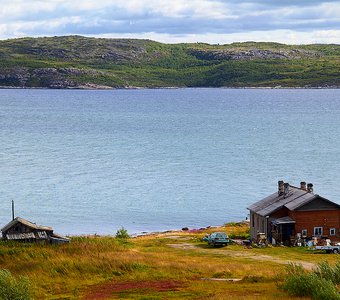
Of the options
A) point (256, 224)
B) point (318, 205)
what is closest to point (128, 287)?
point (318, 205)

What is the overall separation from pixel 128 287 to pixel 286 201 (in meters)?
24.9

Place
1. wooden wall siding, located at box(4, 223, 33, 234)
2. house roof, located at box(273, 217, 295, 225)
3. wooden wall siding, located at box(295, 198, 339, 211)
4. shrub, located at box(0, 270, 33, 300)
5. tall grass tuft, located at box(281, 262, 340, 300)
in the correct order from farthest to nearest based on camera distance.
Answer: wooden wall siding, located at box(295, 198, 339, 211) < house roof, located at box(273, 217, 295, 225) < wooden wall siding, located at box(4, 223, 33, 234) < shrub, located at box(0, 270, 33, 300) < tall grass tuft, located at box(281, 262, 340, 300)

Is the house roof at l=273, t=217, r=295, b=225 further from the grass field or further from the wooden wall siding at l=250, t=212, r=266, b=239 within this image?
the grass field

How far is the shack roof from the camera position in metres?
66.9

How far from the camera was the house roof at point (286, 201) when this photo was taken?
66.8m

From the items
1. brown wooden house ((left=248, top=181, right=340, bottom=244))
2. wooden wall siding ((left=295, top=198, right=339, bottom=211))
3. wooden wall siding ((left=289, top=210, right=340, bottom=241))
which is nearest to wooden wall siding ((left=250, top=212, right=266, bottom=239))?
brown wooden house ((left=248, top=181, right=340, bottom=244))

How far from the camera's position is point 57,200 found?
10775 cm

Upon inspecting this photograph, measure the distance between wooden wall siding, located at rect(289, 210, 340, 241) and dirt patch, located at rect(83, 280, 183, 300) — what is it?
20096 mm

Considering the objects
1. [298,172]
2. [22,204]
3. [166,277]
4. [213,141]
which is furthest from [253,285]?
[213,141]

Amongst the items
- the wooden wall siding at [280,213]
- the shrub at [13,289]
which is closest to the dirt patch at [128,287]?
the shrub at [13,289]

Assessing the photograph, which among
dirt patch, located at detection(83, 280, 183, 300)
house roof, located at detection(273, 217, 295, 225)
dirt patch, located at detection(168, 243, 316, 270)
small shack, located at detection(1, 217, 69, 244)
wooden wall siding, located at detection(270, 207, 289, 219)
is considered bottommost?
dirt patch, located at detection(168, 243, 316, 270)

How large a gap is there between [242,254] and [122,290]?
15807 millimetres

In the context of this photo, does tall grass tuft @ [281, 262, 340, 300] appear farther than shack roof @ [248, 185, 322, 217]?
No

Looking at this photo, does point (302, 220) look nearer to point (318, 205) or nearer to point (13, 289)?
point (318, 205)
